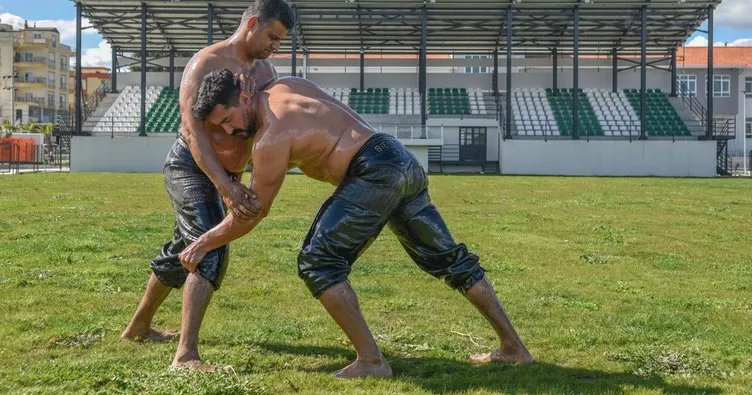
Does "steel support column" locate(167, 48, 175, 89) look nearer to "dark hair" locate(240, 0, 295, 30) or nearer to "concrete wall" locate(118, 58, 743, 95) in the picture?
"concrete wall" locate(118, 58, 743, 95)

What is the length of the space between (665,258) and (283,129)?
714 centimetres

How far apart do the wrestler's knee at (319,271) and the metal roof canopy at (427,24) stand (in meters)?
36.2

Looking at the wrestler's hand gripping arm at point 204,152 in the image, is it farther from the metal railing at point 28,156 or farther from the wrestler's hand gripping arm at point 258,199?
the metal railing at point 28,156

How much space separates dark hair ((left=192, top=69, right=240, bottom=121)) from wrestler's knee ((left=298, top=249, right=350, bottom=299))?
94cm

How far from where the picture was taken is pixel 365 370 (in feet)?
14.5

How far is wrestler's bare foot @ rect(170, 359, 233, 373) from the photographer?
14.0ft

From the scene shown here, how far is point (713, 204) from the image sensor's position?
765 inches

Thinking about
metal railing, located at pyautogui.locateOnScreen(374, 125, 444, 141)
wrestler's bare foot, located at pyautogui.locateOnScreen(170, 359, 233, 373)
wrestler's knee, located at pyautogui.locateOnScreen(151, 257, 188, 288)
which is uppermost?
metal railing, located at pyautogui.locateOnScreen(374, 125, 444, 141)

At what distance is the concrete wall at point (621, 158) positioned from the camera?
130 ft

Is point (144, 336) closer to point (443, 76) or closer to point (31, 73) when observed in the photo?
point (443, 76)

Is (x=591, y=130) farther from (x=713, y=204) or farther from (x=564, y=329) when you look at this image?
(x=564, y=329)

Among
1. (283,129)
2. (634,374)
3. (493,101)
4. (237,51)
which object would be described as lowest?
(634,374)

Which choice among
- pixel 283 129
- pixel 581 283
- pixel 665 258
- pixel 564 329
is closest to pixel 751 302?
pixel 581 283

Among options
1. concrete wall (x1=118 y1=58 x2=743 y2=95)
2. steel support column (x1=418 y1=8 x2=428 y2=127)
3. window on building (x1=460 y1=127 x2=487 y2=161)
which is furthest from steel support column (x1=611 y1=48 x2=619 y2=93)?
steel support column (x1=418 y1=8 x2=428 y2=127)
